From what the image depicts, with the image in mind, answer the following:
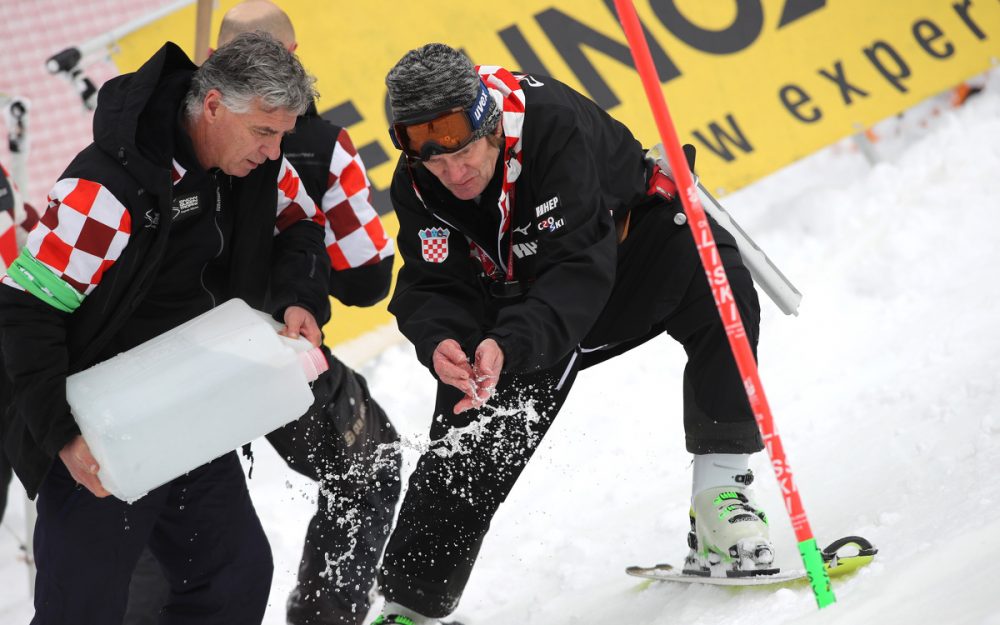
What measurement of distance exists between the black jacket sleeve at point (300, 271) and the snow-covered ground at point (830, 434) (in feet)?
4.13

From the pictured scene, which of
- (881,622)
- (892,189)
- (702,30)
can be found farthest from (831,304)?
(881,622)

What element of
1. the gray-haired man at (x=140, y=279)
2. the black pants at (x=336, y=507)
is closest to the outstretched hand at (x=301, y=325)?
the gray-haired man at (x=140, y=279)

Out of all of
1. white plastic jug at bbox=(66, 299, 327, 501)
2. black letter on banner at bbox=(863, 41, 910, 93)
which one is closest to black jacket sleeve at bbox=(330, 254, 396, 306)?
white plastic jug at bbox=(66, 299, 327, 501)

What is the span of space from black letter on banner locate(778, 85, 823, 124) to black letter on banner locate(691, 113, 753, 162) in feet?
0.97

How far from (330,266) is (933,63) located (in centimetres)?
422

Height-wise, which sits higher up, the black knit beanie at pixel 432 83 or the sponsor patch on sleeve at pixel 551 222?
the black knit beanie at pixel 432 83

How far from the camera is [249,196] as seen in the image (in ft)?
9.87

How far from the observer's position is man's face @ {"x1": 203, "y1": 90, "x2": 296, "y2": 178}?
2.75 meters

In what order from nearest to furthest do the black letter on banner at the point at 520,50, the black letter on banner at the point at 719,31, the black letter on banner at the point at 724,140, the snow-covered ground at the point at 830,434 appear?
the snow-covered ground at the point at 830,434 → the black letter on banner at the point at 520,50 → the black letter on banner at the point at 719,31 → the black letter on banner at the point at 724,140

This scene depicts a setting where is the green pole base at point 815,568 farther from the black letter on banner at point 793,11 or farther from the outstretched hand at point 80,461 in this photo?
the black letter on banner at point 793,11

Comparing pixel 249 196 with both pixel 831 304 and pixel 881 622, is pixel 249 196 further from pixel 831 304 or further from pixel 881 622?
pixel 831 304

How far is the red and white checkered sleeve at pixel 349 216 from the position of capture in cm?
337

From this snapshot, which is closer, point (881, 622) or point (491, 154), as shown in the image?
point (881, 622)

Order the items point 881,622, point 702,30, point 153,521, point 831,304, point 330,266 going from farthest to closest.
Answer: point 702,30
point 831,304
point 330,266
point 153,521
point 881,622
